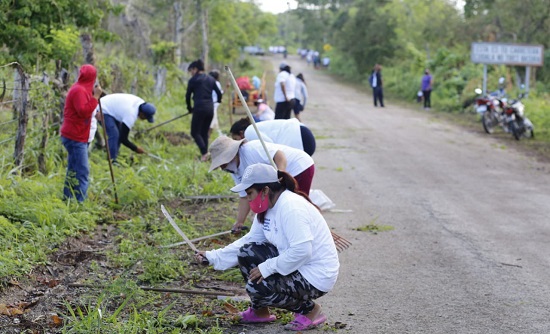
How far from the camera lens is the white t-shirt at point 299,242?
→ 5.38 meters

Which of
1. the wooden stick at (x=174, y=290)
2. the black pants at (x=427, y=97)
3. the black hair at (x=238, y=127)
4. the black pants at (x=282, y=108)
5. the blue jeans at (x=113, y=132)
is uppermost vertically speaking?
the black hair at (x=238, y=127)

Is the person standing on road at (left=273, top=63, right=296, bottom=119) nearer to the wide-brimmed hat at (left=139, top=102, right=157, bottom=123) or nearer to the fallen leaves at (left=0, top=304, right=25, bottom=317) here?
the wide-brimmed hat at (left=139, top=102, right=157, bottom=123)

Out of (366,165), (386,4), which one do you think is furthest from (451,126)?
(386,4)

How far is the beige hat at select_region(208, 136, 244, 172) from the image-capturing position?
670 centimetres

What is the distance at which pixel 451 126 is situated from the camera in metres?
23.3

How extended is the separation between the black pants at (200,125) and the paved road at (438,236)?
2005mm

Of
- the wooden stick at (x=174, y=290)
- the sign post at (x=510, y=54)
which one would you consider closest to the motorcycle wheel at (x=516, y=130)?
the sign post at (x=510, y=54)

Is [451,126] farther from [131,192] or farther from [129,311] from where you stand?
[129,311]

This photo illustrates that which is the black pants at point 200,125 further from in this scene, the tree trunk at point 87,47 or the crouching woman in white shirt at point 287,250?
the crouching woman in white shirt at point 287,250

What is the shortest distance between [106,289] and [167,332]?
0.72m

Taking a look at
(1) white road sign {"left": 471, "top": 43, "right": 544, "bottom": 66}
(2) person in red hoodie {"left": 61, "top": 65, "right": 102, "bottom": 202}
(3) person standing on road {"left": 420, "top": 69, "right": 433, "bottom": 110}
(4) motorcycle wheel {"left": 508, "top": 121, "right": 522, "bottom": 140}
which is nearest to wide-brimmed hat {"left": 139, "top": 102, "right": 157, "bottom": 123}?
(2) person in red hoodie {"left": 61, "top": 65, "right": 102, "bottom": 202}

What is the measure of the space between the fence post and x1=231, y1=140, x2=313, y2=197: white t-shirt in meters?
4.16

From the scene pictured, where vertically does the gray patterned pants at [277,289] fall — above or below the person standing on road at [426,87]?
above

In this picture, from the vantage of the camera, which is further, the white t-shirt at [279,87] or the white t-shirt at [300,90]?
the white t-shirt at [300,90]
